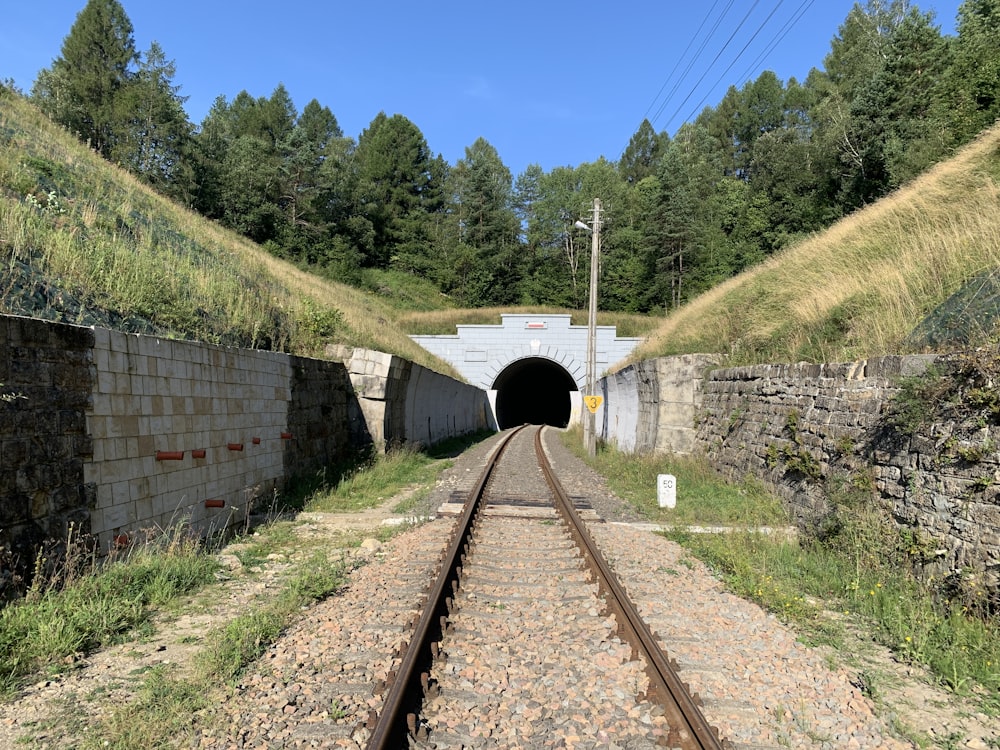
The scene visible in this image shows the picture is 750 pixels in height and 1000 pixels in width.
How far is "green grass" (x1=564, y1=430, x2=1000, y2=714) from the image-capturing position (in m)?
4.27

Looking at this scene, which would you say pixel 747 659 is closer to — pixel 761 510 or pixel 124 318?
pixel 761 510

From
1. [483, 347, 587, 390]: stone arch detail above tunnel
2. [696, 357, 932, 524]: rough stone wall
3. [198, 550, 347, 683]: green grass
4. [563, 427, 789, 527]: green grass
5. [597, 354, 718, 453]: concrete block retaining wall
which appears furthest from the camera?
[483, 347, 587, 390]: stone arch detail above tunnel

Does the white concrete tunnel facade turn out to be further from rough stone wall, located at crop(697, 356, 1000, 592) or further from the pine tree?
rough stone wall, located at crop(697, 356, 1000, 592)

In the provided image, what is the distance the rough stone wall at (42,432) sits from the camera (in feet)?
14.9

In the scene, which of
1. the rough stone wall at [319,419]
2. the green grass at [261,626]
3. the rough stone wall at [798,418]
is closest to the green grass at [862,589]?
the rough stone wall at [798,418]

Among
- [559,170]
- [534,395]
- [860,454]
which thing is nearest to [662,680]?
[860,454]

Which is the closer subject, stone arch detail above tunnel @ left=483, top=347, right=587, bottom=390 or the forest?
the forest

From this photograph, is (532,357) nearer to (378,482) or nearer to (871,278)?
(378,482)

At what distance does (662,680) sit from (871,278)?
829 cm

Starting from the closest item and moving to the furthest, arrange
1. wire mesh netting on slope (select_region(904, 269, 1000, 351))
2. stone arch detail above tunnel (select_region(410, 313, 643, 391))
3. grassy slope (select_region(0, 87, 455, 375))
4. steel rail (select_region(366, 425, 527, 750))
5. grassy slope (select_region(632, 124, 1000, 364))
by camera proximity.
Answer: steel rail (select_region(366, 425, 527, 750)) → wire mesh netting on slope (select_region(904, 269, 1000, 351)) → grassy slope (select_region(0, 87, 455, 375)) → grassy slope (select_region(632, 124, 1000, 364)) → stone arch detail above tunnel (select_region(410, 313, 643, 391))

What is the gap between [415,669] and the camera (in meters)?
3.73

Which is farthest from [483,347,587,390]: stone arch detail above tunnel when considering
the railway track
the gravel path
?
the gravel path

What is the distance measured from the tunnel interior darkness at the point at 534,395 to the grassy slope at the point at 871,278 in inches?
1091

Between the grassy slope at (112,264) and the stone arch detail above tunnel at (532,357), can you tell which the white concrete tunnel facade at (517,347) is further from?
the grassy slope at (112,264)
